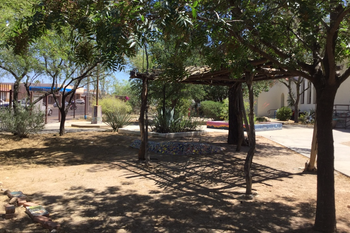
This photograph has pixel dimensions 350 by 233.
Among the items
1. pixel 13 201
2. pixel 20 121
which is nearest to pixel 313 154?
pixel 13 201

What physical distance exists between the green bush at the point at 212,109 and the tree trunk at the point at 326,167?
65.4ft

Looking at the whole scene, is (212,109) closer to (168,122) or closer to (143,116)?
(168,122)

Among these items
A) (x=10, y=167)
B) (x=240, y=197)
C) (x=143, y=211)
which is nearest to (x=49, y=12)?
(x=143, y=211)

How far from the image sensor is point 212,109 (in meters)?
24.5

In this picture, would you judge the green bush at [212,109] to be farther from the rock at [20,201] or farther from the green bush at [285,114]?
the rock at [20,201]

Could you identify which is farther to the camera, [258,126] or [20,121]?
[258,126]

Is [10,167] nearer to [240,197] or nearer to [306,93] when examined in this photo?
[240,197]

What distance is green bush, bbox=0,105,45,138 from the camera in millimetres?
11133

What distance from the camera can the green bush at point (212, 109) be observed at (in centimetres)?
2416

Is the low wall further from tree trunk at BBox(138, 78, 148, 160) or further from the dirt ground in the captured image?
tree trunk at BBox(138, 78, 148, 160)

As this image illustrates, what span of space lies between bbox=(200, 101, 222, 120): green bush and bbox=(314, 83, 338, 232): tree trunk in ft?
65.4

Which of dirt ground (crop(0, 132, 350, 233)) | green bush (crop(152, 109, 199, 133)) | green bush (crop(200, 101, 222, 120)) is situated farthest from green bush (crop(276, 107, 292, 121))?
dirt ground (crop(0, 132, 350, 233))

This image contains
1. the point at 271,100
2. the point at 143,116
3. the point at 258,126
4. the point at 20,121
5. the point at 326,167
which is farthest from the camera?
the point at 271,100

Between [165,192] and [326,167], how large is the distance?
9.48 feet
